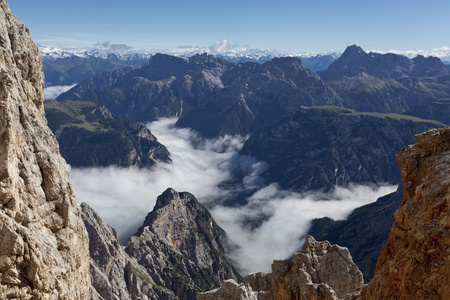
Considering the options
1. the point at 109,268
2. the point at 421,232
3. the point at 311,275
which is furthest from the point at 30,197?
the point at 109,268

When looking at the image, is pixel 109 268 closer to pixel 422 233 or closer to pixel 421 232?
pixel 421 232

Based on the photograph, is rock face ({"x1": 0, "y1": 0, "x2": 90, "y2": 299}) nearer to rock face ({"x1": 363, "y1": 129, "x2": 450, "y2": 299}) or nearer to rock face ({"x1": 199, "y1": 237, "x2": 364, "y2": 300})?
rock face ({"x1": 363, "y1": 129, "x2": 450, "y2": 299})

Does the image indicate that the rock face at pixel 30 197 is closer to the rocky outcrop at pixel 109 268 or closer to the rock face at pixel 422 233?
the rock face at pixel 422 233

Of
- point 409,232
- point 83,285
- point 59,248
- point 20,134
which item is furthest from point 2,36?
point 409,232

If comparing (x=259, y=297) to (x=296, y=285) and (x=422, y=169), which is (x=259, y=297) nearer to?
(x=296, y=285)

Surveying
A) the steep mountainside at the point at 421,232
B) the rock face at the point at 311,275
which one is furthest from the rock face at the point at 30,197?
the rock face at the point at 311,275

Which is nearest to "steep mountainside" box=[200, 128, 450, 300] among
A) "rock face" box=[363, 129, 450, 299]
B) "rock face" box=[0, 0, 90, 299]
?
"rock face" box=[363, 129, 450, 299]
